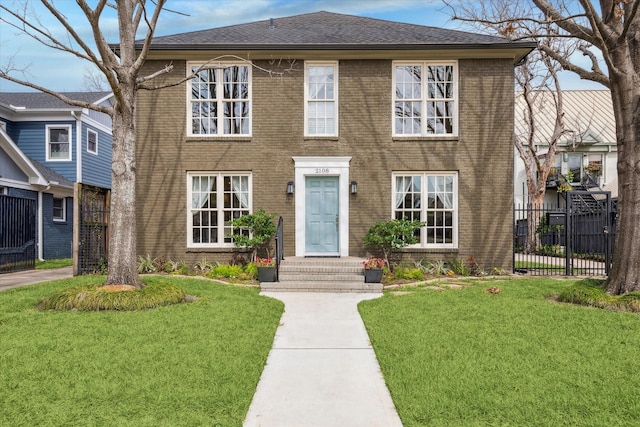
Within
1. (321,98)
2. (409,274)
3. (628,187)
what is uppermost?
(321,98)

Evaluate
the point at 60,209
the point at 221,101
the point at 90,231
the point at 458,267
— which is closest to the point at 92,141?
the point at 60,209

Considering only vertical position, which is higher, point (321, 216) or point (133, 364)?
point (321, 216)

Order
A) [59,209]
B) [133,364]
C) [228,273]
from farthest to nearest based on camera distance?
[59,209], [228,273], [133,364]

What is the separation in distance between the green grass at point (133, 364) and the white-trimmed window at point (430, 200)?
618 centimetres

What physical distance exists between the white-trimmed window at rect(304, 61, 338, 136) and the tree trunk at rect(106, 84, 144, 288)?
5.56 meters

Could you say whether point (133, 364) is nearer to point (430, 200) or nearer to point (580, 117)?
point (430, 200)

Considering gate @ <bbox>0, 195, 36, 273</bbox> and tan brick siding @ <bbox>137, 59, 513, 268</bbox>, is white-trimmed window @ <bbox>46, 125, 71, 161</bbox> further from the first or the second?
tan brick siding @ <bbox>137, 59, 513, 268</bbox>

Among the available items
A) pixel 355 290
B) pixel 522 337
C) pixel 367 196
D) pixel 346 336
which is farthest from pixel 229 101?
pixel 522 337

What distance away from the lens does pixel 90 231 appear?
11828 mm

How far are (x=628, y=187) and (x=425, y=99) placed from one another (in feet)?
19.6

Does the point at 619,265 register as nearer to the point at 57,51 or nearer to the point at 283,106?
the point at 283,106

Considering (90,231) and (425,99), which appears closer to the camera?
(90,231)

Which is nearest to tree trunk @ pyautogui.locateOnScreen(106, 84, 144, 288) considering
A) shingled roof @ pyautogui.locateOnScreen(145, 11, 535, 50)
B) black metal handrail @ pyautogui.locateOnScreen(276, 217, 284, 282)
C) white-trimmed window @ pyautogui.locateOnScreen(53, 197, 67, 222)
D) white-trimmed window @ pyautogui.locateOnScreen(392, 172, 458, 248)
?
black metal handrail @ pyautogui.locateOnScreen(276, 217, 284, 282)

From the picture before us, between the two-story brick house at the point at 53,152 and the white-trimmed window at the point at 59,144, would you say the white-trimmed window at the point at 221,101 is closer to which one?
the two-story brick house at the point at 53,152
